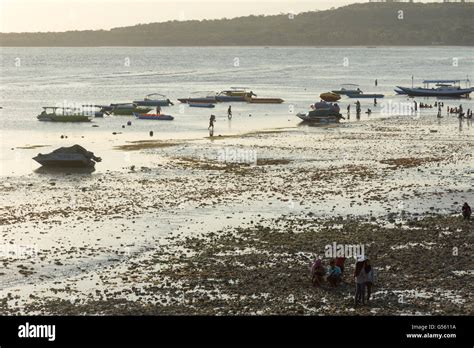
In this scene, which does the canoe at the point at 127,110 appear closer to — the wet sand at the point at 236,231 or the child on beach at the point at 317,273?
the wet sand at the point at 236,231

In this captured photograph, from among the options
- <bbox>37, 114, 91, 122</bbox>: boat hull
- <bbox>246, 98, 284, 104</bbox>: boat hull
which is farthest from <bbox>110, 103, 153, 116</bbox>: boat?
<bbox>246, 98, 284, 104</bbox>: boat hull

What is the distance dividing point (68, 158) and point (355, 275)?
107ft

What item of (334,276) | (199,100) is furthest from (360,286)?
(199,100)

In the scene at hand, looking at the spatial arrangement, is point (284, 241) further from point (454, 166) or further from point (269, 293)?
point (454, 166)

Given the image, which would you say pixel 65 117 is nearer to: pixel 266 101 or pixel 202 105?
pixel 202 105

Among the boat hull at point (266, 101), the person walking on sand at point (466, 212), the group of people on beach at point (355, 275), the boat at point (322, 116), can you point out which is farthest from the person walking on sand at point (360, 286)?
the boat hull at point (266, 101)

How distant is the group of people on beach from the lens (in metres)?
24.9

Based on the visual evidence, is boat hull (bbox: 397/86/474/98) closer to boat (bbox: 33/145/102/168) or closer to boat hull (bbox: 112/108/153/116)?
boat hull (bbox: 112/108/153/116)

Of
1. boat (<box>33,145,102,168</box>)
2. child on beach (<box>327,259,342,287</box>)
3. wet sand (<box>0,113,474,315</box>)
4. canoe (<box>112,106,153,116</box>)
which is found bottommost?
wet sand (<box>0,113,474,315</box>)

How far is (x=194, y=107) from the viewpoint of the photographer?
10869 cm

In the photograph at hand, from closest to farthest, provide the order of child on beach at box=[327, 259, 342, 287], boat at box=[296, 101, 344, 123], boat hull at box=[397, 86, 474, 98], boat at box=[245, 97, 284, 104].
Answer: child on beach at box=[327, 259, 342, 287] < boat at box=[296, 101, 344, 123] < boat at box=[245, 97, 284, 104] < boat hull at box=[397, 86, 474, 98]

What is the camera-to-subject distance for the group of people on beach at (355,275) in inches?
980

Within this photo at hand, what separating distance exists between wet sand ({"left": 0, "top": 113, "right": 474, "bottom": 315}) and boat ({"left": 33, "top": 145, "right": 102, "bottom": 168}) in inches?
85.0

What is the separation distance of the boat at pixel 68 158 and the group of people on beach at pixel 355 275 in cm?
2825
